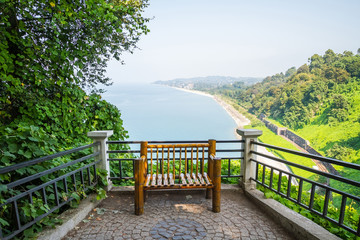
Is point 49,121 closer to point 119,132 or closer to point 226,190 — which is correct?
point 119,132

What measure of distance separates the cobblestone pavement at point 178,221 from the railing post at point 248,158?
1.18 ft

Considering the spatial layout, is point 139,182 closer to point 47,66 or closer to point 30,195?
point 30,195

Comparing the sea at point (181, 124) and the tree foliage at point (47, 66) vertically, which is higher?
the tree foliage at point (47, 66)

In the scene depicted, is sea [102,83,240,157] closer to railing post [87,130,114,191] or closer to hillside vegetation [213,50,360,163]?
hillside vegetation [213,50,360,163]

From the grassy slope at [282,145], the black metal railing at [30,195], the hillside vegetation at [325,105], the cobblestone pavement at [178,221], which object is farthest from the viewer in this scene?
the hillside vegetation at [325,105]

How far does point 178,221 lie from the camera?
3332mm

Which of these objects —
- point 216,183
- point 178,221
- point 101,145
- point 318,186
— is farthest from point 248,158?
point 101,145

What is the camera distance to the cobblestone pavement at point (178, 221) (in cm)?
299

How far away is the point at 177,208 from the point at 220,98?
133 m

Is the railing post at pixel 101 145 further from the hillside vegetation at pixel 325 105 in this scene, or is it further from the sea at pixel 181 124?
the sea at pixel 181 124

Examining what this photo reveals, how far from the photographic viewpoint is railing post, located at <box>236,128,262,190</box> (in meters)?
4.29

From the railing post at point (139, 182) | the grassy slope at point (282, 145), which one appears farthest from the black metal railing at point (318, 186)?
the grassy slope at point (282, 145)

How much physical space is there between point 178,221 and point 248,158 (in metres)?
1.94

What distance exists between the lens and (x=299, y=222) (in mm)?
2961
